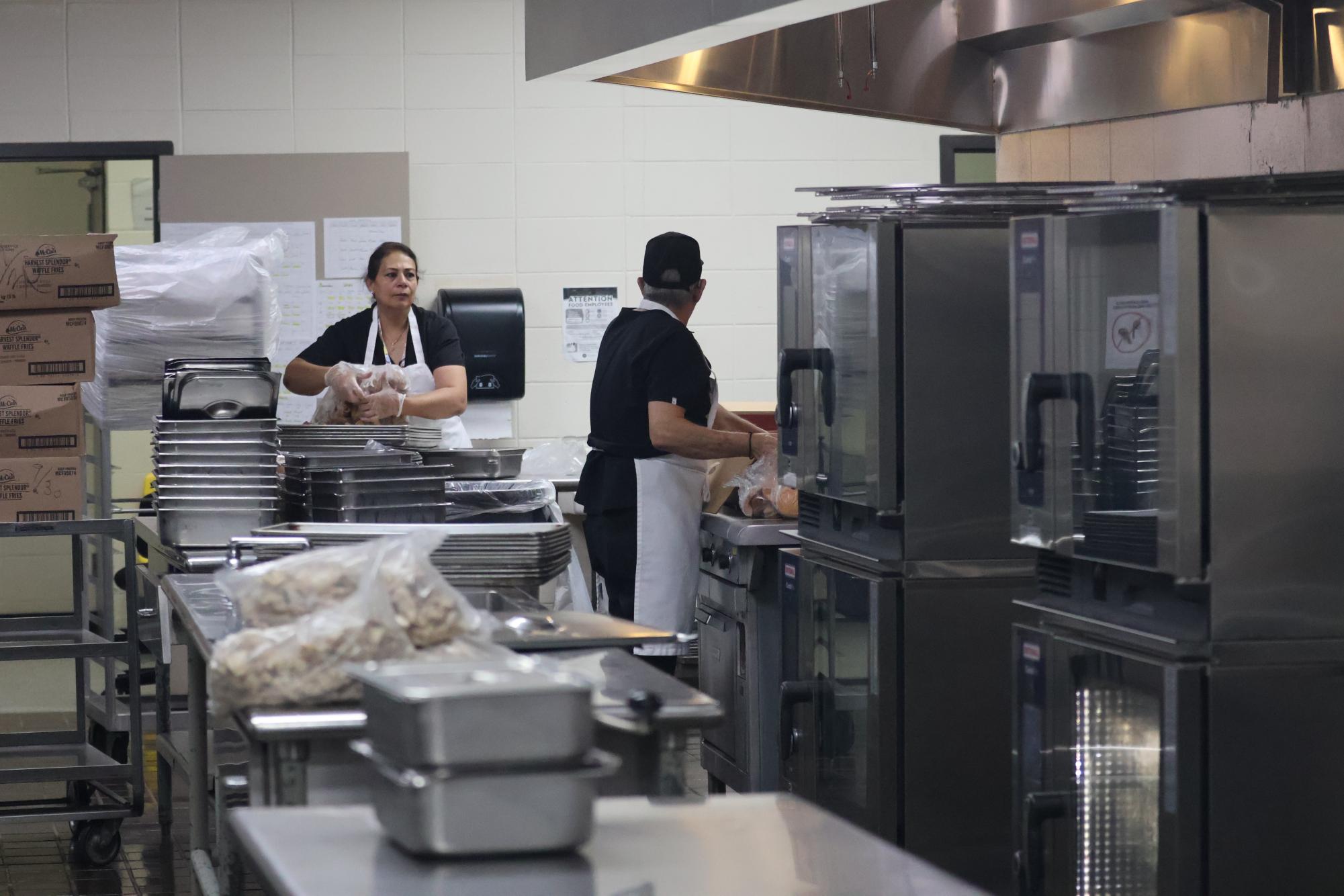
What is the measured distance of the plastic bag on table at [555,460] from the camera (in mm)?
5945

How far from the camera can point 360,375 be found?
4.16 metres

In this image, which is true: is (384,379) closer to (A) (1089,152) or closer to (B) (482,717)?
(A) (1089,152)

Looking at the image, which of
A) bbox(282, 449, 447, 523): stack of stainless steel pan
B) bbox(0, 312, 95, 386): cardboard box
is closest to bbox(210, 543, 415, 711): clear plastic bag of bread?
bbox(282, 449, 447, 523): stack of stainless steel pan

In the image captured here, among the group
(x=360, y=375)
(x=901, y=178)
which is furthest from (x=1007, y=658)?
(x=901, y=178)

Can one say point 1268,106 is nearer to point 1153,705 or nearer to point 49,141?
point 1153,705

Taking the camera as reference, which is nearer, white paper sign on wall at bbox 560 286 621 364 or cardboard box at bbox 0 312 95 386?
cardboard box at bbox 0 312 95 386

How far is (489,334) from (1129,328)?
4246mm

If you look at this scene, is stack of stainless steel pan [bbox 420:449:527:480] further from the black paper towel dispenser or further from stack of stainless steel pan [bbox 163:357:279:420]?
the black paper towel dispenser

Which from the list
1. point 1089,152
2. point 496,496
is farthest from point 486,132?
point 1089,152

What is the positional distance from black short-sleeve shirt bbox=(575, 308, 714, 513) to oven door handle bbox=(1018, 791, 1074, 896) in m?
1.76

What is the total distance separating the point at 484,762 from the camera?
140 centimetres

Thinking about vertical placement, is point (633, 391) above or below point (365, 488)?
above

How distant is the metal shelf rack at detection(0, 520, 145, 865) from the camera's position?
3975 mm

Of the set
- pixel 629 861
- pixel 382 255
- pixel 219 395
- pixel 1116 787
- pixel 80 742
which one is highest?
pixel 382 255
